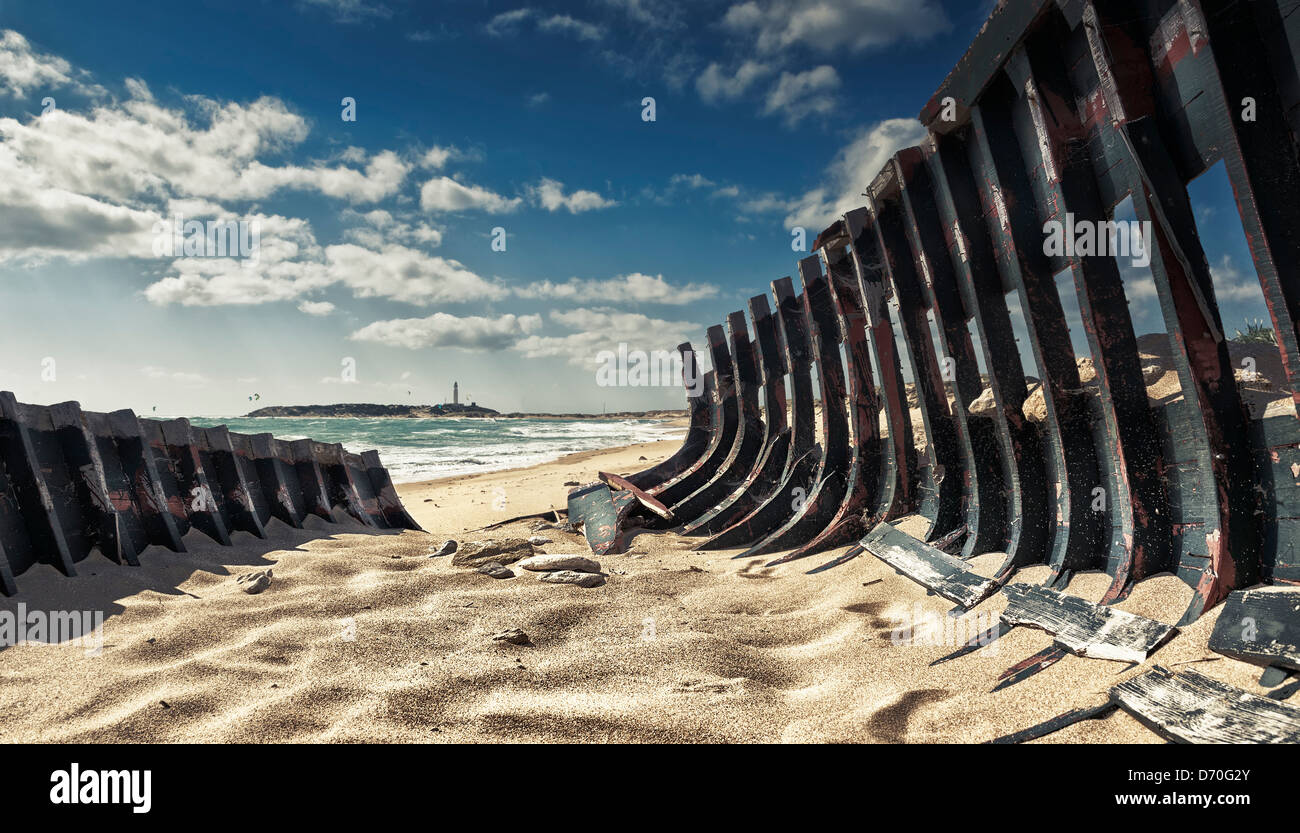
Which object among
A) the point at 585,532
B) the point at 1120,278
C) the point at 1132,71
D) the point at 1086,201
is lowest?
the point at 585,532

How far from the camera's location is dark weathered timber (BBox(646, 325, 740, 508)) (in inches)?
352

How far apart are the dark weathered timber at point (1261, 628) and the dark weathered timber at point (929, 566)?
51.5 inches

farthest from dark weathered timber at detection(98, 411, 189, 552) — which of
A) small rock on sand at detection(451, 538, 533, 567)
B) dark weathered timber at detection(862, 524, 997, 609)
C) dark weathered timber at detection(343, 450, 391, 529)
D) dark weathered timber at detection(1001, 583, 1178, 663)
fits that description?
dark weathered timber at detection(1001, 583, 1178, 663)

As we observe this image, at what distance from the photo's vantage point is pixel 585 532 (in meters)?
7.75

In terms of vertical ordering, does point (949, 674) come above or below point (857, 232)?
below

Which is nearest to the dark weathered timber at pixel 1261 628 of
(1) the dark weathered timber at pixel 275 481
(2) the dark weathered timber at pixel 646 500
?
(2) the dark weathered timber at pixel 646 500

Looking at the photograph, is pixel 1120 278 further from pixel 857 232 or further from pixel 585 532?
pixel 585 532

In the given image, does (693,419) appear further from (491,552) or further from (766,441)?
(491,552)

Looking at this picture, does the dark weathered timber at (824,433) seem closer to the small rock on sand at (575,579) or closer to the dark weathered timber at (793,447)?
the dark weathered timber at (793,447)
